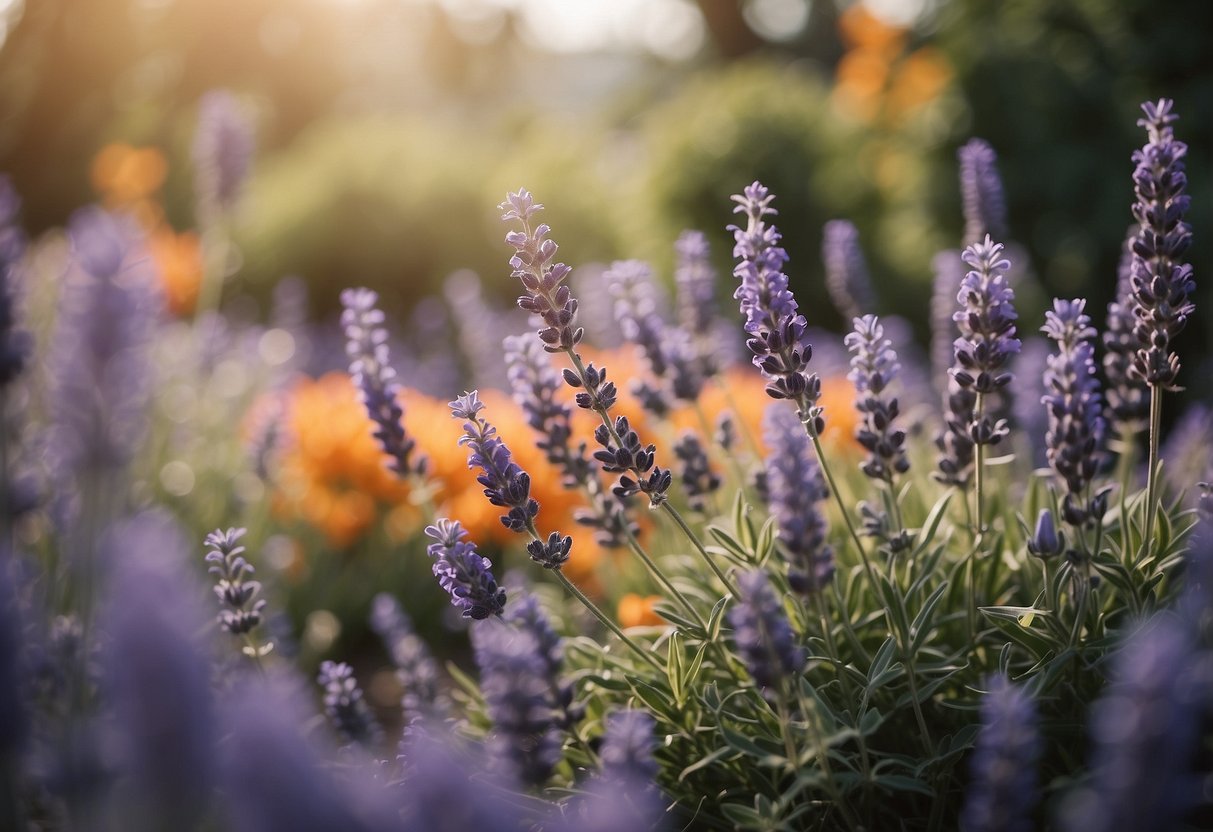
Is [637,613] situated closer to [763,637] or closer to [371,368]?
[371,368]

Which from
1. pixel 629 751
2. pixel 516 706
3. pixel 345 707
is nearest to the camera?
pixel 516 706

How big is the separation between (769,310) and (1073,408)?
1.76ft

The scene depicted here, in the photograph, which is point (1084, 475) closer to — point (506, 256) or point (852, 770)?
point (852, 770)

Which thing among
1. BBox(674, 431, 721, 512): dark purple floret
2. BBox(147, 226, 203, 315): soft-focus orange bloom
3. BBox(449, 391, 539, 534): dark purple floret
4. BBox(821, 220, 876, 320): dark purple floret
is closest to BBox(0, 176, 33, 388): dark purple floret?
BBox(449, 391, 539, 534): dark purple floret

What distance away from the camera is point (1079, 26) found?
738cm

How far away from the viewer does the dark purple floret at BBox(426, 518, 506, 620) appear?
5.39ft

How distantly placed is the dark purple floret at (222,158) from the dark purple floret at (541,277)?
3104mm

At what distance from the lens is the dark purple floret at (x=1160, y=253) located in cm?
167

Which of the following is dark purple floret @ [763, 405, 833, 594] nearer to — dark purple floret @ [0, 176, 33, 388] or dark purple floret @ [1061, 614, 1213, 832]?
dark purple floret @ [1061, 614, 1213, 832]

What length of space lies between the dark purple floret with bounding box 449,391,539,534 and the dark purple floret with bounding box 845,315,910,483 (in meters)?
0.65

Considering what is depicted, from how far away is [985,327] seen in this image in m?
1.64

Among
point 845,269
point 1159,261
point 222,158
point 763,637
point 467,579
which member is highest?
point 222,158

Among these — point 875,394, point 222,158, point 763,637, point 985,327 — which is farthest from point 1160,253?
point 222,158

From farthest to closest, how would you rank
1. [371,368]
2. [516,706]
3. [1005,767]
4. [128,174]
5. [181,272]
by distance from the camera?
[128,174], [181,272], [371,368], [516,706], [1005,767]
